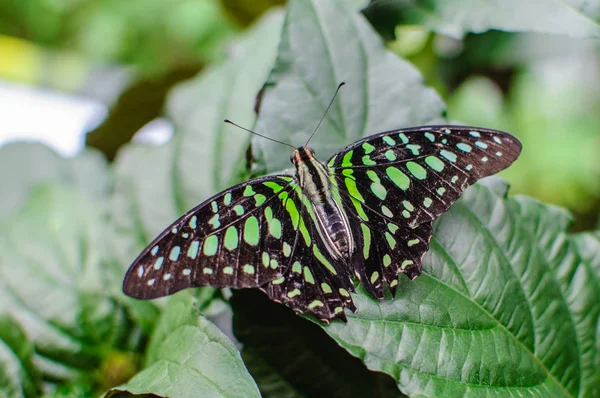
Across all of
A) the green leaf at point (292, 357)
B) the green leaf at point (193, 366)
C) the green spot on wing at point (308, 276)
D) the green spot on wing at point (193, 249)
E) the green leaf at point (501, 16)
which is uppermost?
the green leaf at point (501, 16)

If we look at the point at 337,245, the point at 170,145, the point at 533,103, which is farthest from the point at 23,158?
the point at 533,103

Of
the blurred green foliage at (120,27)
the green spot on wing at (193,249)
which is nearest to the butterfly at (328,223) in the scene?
the green spot on wing at (193,249)

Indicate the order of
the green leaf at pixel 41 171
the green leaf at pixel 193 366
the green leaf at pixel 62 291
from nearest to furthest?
the green leaf at pixel 193 366 < the green leaf at pixel 62 291 < the green leaf at pixel 41 171

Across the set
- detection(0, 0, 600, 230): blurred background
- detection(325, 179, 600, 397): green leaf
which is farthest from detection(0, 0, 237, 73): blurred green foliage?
detection(325, 179, 600, 397): green leaf

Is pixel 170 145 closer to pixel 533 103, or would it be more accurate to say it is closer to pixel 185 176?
pixel 185 176

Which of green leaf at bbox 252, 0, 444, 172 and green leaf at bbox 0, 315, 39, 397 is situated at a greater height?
green leaf at bbox 252, 0, 444, 172

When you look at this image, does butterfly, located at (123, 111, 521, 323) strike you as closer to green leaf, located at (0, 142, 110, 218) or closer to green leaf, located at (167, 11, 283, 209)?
green leaf, located at (167, 11, 283, 209)

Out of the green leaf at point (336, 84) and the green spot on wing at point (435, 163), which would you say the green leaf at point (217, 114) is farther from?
the green spot on wing at point (435, 163)

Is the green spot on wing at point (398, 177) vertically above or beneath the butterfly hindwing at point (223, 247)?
above
